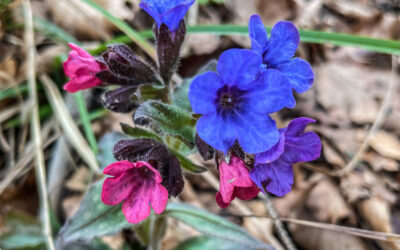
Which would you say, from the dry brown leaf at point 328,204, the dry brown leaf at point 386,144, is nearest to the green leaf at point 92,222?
the dry brown leaf at point 328,204

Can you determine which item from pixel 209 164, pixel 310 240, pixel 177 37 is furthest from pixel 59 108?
pixel 310 240

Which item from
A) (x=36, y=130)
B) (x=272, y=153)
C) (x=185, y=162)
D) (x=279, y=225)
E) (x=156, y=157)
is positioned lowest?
(x=279, y=225)

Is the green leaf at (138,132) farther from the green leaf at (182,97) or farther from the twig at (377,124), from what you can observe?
the twig at (377,124)

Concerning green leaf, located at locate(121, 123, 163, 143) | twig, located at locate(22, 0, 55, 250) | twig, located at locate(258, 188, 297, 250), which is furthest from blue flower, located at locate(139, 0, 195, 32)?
twig, located at locate(22, 0, 55, 250)

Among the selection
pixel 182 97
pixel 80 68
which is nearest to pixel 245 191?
pixel 182 97

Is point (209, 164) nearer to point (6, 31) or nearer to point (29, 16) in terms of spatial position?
point (29, 16)

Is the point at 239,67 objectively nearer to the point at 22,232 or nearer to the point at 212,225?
the point at 212,225
